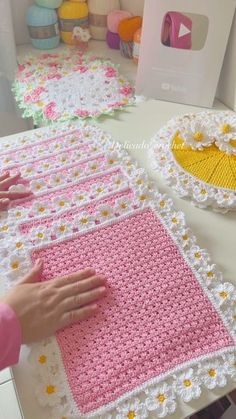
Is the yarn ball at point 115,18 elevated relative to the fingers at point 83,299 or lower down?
elevated

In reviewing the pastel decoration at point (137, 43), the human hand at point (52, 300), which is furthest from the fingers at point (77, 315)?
the pastel decoration at point (137, 43)

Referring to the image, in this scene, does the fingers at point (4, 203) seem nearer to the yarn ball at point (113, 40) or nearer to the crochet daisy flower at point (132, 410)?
the crochet daisy flower at point (132, 410)

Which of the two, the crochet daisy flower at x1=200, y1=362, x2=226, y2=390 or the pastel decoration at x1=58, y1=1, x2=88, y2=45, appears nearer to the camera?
the crochet daisy flower at x1=200, y1=362, x2=226, y2=390

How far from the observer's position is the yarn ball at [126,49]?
1.10 metres

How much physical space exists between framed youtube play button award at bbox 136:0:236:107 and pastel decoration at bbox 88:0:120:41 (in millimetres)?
279

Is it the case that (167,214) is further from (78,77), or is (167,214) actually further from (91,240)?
(78,77)

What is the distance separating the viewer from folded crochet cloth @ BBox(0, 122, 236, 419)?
492mm

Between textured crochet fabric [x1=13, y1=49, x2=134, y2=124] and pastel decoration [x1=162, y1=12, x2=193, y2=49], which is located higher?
pastel decoration [x1=162, y1=12, x2=193, y2=49]

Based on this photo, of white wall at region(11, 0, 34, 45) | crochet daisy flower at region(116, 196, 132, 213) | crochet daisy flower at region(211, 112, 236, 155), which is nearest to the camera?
crochet daisy flower at region(116, 196, 132, 213)

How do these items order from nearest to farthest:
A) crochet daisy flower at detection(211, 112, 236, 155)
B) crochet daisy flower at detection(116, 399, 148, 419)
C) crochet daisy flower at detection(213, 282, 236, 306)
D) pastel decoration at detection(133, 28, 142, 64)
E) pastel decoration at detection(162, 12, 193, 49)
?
crochet daisy flower at detection(116, 399, 148, 419), crochet daisy flower at detection(213, 282, 236, 306), crochet daisy flower at detection(211, 112, 236, 155), pastel decoration at detection(162, 12, 193, 49), pastel decoration at detection(133, 28, 142, 64)

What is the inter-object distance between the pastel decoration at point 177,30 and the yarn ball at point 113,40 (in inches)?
10.4

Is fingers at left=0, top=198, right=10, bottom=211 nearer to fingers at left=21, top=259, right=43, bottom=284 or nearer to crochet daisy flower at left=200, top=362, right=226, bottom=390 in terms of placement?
fingers at left=21, top=259, right=43, bottom=284

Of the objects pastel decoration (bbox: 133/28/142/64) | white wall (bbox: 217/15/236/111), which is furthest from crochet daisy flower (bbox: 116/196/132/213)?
pastel decoration (bbox: 133/28/142/64)

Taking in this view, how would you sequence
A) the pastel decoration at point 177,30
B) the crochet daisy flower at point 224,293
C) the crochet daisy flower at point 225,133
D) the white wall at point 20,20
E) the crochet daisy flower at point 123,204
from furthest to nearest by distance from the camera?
the white wall at point 20,20, the pastel decoration at point 177,30, the crochet daisy flower at point 225,133, the crochet daisy flower at point 123,204, the crochet daisy flower at point 224,293
